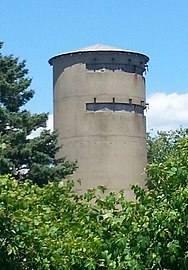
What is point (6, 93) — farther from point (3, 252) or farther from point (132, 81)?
point (3, 252)

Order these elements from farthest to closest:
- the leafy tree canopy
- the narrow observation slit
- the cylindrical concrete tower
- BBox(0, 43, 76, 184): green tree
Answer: the narrow observation slit → the cylindrical concrete tower → BBox(0, 43, 76, 184): green tree → the leafy tree canopy

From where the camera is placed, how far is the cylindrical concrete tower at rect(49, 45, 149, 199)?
2841cm

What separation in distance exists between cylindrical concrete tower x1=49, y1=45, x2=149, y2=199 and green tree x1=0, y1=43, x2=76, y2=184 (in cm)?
440

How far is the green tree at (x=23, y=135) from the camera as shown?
21969mm

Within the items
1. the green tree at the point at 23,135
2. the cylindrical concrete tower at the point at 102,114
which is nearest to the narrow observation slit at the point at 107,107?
the cylindrical concrete tower at the point at 102,114

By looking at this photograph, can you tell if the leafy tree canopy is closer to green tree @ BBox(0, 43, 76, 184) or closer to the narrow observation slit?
green tree @ BBox(0, 43, 76, 184)

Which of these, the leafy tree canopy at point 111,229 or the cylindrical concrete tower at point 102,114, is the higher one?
the cylindrical concrete tower at point 102,114

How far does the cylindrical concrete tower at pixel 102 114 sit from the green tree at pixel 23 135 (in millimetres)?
4397

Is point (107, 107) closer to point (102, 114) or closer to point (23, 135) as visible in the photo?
point (102, 114)

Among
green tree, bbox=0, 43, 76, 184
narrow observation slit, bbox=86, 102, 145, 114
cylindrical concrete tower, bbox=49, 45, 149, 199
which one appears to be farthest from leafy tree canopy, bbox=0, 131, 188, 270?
narrow observation slit, bbox=86, 102, 145, 114

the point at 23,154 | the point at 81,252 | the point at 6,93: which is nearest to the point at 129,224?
the point at 81,252

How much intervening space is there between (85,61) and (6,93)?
6.71m

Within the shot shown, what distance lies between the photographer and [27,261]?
20.9ft

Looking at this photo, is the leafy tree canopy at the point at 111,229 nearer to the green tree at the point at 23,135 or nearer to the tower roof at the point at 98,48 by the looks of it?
the green tree at the point at 23,135
